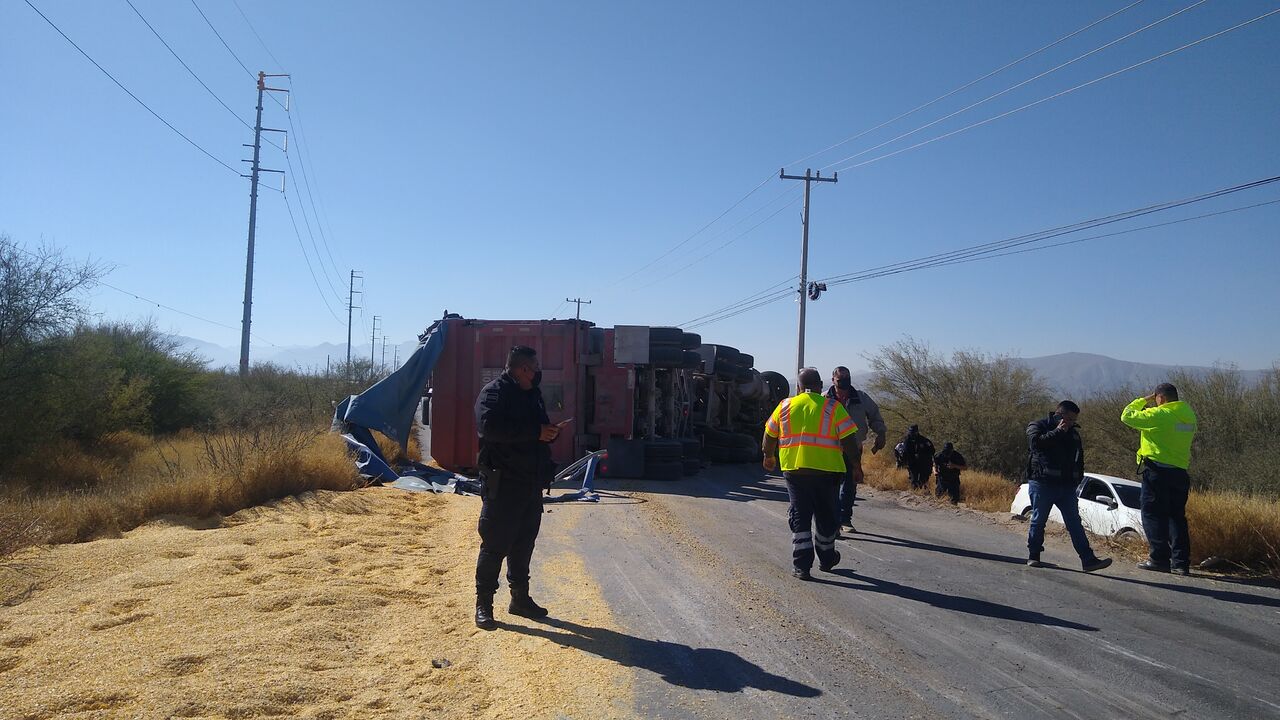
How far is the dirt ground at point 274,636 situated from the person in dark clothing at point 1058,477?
4.21m

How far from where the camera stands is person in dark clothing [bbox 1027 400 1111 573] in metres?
7.08

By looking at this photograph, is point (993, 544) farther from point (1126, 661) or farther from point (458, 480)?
point (458, 480)

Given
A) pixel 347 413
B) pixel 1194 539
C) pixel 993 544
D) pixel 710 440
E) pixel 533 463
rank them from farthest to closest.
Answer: pixel 710 440 < pixel 347 413 < pixel 993 544 < pixel 1194 539 < pixel 533 463

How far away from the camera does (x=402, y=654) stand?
444 cm

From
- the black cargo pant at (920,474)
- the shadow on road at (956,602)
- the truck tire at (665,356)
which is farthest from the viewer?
the truck tire at (665,356)

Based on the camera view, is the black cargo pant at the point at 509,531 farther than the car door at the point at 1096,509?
No

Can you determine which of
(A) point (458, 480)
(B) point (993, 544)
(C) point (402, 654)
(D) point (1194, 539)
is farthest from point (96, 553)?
(D) point (1194, 539)

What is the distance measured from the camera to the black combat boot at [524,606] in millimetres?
5262

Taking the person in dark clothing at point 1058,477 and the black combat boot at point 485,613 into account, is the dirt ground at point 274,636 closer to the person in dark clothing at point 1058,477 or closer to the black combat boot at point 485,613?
the black combat boot at point 485,613

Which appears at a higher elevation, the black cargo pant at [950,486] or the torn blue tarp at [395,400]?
the torn blue tarp at [395,400]

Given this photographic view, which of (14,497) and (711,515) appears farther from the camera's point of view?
(711,515)

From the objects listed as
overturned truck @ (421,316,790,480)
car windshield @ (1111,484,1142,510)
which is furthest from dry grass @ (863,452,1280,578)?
overturned truck @ (421,316,790,480)

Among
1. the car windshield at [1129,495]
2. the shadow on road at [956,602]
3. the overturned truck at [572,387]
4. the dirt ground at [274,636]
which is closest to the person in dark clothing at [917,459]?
the car windshield at [1129,495]

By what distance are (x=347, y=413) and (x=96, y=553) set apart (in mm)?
6841
